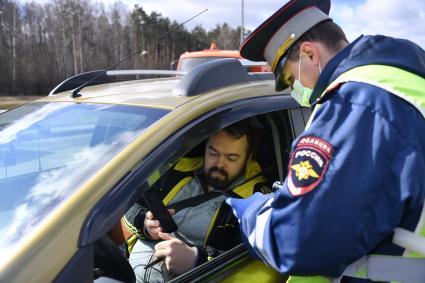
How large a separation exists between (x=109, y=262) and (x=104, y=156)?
1.16 ft

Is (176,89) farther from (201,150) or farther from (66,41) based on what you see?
(66,41)

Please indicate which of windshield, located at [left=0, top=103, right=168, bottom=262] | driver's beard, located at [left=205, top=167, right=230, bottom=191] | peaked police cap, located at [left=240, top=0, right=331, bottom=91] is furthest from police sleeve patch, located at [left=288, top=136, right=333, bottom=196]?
driver's beard, located at [left=205, top=167, right=230, bottom=191]

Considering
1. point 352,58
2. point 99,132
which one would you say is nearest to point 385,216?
point 352,58

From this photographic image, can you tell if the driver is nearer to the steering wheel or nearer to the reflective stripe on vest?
the steering wheel

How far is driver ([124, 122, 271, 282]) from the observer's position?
1888 millimetres

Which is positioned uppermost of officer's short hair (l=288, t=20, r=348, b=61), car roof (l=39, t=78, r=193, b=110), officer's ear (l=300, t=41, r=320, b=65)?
officer's short hair (l=288, t=20, r=348, b=61)

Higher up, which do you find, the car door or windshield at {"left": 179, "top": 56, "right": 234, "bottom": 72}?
windshield at {"left": 179, "top": 56, "right": 234, "bottom": 72}

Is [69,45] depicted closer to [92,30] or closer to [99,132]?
[92,30]

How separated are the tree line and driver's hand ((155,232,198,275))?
127 feet

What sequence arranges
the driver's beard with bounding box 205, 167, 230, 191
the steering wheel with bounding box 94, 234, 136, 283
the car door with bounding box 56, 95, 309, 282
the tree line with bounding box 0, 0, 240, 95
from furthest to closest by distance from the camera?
the tree line with bounding box 0, 0, 240, 95
the driver's beard with bounding box 205, 167, 230, 191
the steering wheel with bounding box 94, 234, 136, 283
the car door with bounding box 56, 95, 309, 282

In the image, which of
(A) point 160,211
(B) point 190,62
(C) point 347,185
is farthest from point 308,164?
(B) point 190,62

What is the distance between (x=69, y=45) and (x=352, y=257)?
53.7 meters

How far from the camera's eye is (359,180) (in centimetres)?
112

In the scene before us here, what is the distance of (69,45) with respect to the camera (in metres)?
50.7
